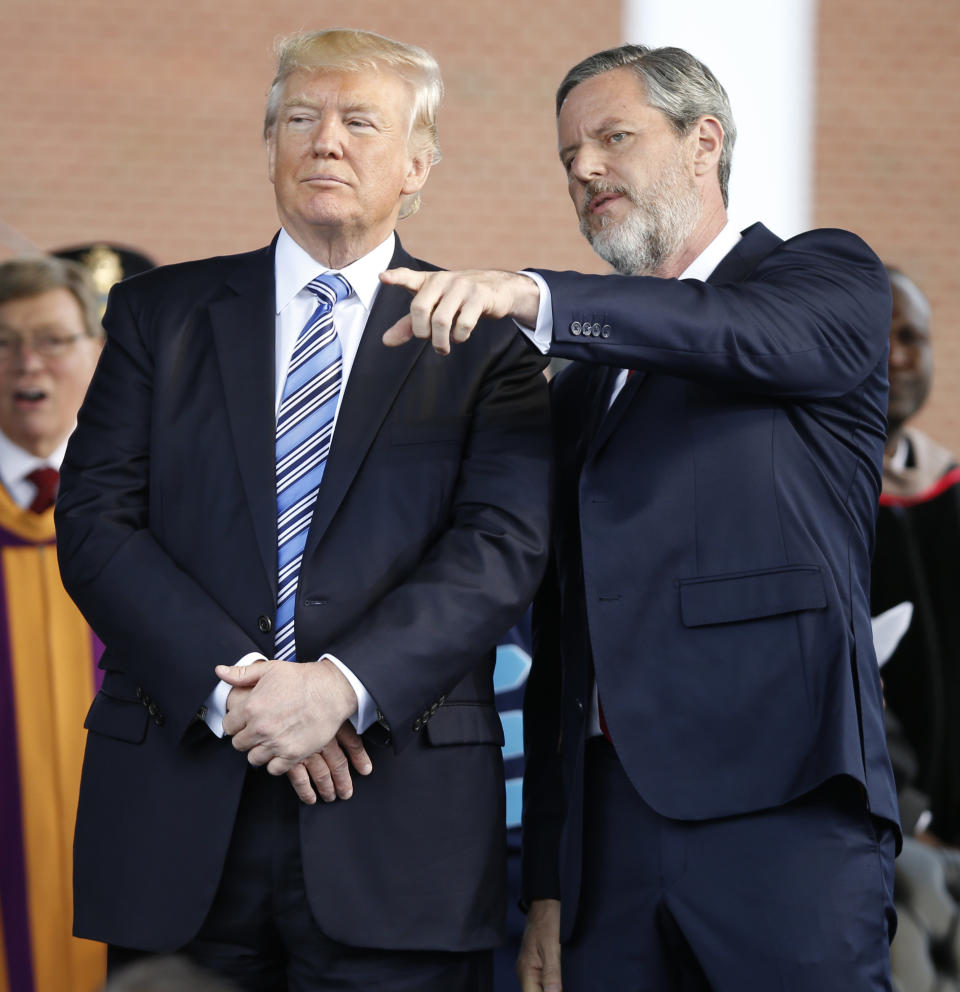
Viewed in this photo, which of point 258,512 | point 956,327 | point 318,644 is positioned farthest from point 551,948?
point 956,327

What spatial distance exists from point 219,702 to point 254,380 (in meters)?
0.45

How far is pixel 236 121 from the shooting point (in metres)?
7.10

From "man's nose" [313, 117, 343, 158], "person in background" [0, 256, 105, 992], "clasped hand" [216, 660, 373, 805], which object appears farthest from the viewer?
"person in background" [0, 256, 105, 992]

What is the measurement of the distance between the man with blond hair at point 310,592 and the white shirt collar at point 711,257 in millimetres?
297

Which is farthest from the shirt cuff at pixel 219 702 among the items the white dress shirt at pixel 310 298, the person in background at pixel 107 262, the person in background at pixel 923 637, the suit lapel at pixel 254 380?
the person in background at pixel 107 262

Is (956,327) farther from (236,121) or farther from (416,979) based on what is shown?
(416,979)

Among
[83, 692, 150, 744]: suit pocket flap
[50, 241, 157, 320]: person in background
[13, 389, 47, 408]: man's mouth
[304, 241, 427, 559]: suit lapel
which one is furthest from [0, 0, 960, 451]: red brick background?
[83, 692, 150, 744]: suit pocket flap

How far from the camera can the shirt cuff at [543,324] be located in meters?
Result: 1.96

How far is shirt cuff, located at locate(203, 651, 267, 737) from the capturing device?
75.7 inches

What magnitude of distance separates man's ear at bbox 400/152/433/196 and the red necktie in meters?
1.78

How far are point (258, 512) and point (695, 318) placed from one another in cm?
62

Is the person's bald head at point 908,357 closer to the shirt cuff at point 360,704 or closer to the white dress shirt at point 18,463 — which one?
the white dress shirt at point 18,463

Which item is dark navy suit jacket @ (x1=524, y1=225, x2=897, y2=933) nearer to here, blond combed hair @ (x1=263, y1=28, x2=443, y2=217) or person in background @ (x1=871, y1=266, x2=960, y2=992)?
blond combed hair @ (x1=263, y1=28, x2=443, y2=217)

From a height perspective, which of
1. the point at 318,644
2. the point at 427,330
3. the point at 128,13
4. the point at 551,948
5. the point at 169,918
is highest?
the point at 128,13
